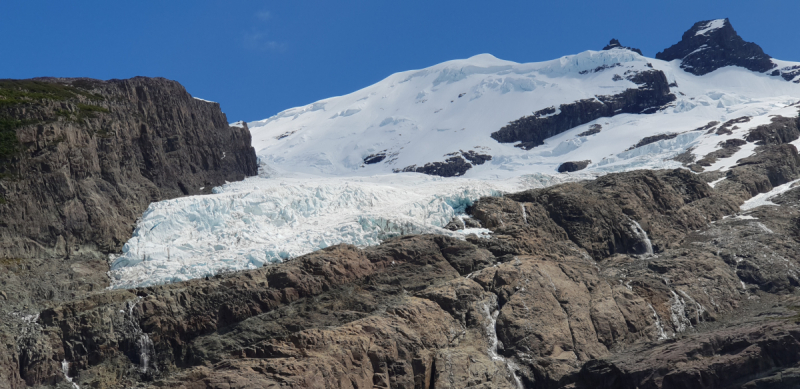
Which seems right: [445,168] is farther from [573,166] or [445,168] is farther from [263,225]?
[263,225]

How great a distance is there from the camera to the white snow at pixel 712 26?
194375 millimetres

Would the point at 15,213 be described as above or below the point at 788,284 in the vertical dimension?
above

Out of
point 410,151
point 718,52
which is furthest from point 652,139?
point 718,52

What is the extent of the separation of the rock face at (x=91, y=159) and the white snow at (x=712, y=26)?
15502 centimetres

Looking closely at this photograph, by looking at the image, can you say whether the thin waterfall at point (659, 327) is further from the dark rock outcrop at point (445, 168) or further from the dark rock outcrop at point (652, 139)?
the dark rock outcrop at point (652, 139)

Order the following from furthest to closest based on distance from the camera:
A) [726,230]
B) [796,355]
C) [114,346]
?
[726,230] → [114,346] → [796,355]

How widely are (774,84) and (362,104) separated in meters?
96.6

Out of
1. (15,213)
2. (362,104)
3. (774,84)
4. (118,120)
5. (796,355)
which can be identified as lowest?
(796,355)

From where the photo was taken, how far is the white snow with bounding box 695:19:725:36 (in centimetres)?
19438

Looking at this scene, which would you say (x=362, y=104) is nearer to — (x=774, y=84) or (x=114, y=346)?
(x=774, y=84)

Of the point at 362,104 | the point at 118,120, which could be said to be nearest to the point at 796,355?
the point at 118,120

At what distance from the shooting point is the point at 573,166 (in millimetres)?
123500

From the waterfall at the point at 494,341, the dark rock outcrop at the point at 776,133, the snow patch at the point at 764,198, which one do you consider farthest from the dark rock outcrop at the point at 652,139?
the waterfall at the point at 494,341

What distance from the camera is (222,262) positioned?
52.8 m
